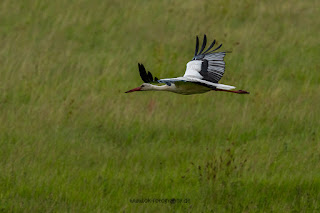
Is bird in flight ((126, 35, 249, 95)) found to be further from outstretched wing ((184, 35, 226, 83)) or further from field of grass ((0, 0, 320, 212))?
field of grass ((0, 0, 320, 212))

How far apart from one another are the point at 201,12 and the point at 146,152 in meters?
5.95

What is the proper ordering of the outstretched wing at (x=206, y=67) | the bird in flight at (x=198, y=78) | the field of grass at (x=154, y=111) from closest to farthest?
1. the bird in flight at (x=198, y=78)
2. the field of grass at (x=154, y=111)
3. the outstretched wing at (x=206, y=67)

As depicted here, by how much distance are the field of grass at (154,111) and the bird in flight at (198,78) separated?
1.00 meters

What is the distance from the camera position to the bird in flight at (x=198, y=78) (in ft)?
21.6

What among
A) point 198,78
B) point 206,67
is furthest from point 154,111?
point 198,78

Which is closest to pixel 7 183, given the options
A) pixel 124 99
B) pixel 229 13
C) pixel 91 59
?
pixel 124 99

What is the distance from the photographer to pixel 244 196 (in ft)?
24.3

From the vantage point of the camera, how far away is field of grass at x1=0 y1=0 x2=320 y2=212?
7473 millimetres

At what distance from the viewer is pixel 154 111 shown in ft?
31.5

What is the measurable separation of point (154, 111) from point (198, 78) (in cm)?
234

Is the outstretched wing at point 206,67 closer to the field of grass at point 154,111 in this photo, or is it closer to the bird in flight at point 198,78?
the bird in flight at point 198,78

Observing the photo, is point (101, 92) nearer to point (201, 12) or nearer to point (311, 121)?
point (311, 121)

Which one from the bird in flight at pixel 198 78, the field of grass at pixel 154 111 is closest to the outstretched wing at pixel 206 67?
the bird in flight at pixel 198 78

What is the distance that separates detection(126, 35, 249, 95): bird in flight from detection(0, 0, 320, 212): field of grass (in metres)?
1.00
